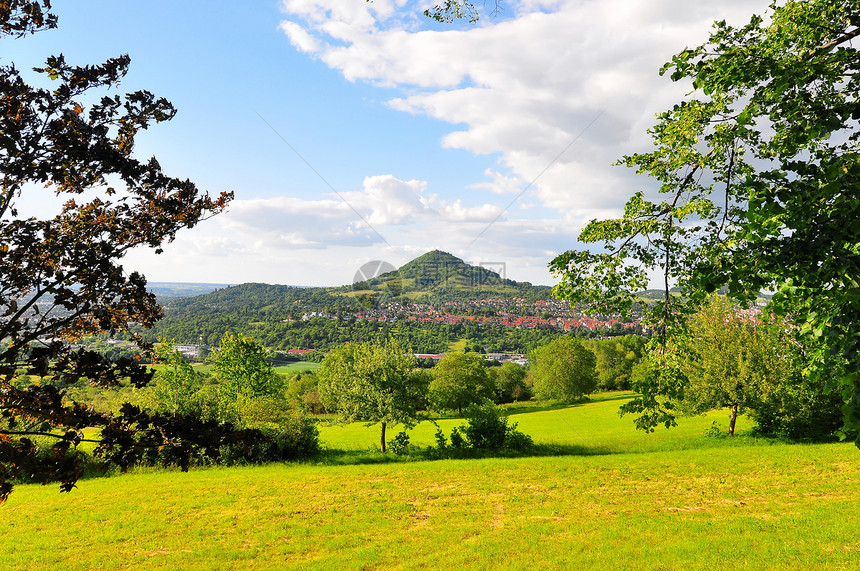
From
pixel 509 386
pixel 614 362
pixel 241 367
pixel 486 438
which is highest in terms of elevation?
pixel 241 367

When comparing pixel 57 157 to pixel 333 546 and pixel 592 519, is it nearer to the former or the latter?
pixel 333 546

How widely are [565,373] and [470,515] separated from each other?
163 feet

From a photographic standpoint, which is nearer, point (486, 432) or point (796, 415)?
point (796, 415)

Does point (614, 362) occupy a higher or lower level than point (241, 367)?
lower

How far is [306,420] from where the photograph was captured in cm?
2661

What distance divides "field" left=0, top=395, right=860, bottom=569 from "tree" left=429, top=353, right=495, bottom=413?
32.8 m

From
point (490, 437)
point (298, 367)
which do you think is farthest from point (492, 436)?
point (298, 367)

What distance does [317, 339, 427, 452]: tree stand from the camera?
89.9 feet

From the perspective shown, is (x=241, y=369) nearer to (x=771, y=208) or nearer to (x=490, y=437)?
(x=490, y=437)

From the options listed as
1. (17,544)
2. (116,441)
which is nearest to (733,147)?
(116,441)

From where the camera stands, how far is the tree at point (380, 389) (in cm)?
2739

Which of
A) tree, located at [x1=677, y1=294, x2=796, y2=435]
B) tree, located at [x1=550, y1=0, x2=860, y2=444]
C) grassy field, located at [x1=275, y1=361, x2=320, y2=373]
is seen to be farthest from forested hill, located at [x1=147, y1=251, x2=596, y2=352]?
tree, located at [x1=550, y1=0, x2=860, y2=444]

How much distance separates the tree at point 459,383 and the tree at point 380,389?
2409cm

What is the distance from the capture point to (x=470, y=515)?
46.4 feet
